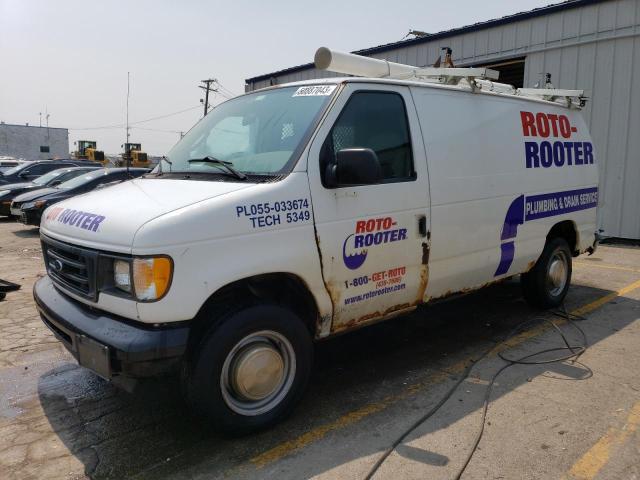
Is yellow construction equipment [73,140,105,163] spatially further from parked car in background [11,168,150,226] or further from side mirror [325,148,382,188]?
side mirror [325,148,382,188]

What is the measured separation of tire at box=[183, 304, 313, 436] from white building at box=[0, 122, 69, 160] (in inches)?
2938

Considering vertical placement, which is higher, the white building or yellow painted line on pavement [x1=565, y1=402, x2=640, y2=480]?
the white building

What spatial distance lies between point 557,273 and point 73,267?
5.00 m

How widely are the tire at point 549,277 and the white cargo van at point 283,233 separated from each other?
0.87m

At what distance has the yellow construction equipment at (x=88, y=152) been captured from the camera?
33.0 metres

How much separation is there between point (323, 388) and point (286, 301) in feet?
2.90

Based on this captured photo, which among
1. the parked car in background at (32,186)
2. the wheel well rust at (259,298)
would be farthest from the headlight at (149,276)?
the parked car in background at (32,186)

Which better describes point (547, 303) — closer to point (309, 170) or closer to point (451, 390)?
point (451, 390)

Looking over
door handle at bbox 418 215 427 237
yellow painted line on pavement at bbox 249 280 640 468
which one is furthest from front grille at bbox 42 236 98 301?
door handle at bbox 418 215 427 237

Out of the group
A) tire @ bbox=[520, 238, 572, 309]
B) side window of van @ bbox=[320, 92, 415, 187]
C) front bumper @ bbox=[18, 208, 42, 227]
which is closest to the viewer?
side window of van @ bbox=[320, 92, 415, 187]

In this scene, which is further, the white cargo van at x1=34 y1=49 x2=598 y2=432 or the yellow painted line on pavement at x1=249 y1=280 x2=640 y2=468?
the yellow painted line on pavement at x1=249 y1=280 x2=640 y2=468

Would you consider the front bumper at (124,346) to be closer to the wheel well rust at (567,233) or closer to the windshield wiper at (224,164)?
the windshield wiper at (224,164)

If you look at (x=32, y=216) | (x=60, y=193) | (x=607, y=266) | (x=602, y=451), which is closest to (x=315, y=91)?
(x=602, y=451)

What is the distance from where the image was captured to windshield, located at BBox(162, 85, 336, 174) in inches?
135
